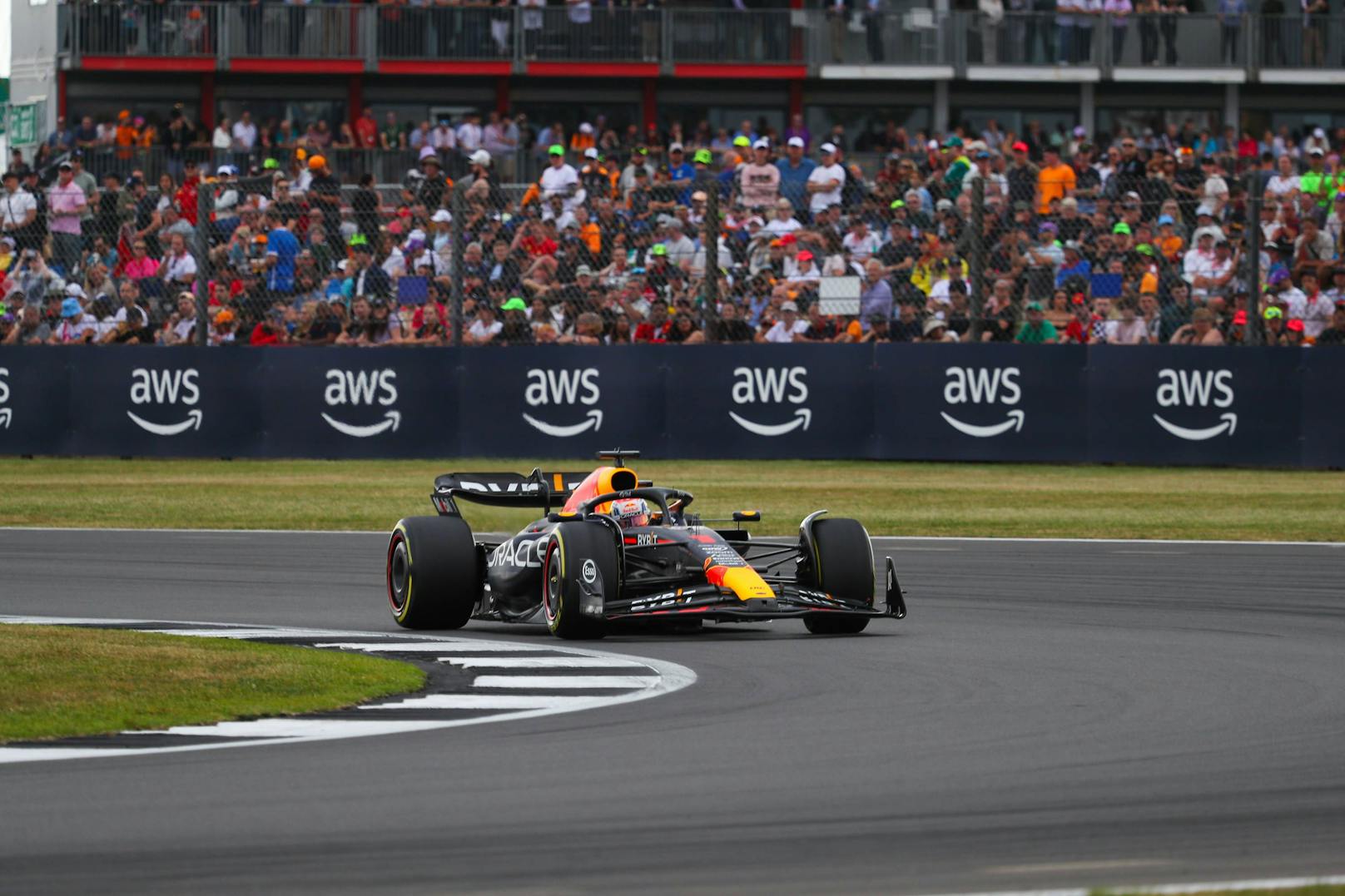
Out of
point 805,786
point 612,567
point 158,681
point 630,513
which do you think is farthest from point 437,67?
point 805,786

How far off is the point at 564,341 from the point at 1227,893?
1855 centimetres

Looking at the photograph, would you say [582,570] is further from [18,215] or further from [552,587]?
[18,215]

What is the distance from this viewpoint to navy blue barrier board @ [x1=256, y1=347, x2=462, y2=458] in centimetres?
2353

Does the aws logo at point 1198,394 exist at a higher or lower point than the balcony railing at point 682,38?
lower

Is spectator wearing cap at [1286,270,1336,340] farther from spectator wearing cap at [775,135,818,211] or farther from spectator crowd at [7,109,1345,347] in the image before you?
spectator wearing cap at [775,135,818,211]

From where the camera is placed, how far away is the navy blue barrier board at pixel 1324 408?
21.8 metres

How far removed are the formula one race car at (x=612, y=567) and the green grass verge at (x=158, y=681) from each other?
126cm

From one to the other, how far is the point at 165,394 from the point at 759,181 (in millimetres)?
7031

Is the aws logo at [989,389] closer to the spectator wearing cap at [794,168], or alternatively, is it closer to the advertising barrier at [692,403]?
the advertising barrier at [692,403]

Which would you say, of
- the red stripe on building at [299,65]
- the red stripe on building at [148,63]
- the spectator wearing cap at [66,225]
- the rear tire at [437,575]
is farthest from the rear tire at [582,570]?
the red stripe on building at [148,63]

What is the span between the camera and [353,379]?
23.7 meters

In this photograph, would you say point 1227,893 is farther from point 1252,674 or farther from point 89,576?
point 89,576

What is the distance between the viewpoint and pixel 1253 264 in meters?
Answer: 21.8

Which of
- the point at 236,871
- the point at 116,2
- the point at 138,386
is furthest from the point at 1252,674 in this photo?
the point at 116,2
